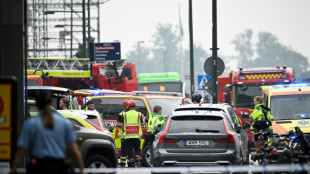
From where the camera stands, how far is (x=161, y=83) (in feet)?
176

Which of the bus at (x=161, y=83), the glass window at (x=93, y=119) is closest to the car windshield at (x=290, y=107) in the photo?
the glass window at (x=93, y=119)

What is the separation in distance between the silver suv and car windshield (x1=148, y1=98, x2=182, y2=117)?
7.94m

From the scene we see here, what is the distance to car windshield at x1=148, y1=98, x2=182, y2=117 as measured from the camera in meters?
26.3

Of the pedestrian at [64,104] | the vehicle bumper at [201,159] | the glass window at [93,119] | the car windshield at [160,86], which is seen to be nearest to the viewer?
the vehicle bumper at [201,159]

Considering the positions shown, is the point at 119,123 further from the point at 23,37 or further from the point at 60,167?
the point at 60,167

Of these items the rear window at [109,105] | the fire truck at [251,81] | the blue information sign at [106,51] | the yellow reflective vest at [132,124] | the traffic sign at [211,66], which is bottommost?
the yellow reflective vest at [132,124]

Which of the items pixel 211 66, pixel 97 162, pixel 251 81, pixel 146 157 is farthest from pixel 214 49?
pixel 97 162

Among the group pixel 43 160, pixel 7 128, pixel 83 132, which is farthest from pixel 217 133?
pixel 43 160

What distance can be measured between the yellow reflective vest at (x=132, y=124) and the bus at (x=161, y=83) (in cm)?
3091

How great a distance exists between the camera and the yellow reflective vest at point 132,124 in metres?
21.8

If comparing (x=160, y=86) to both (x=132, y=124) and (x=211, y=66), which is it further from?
(x=132, y=124)

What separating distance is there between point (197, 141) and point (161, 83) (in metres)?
35.8

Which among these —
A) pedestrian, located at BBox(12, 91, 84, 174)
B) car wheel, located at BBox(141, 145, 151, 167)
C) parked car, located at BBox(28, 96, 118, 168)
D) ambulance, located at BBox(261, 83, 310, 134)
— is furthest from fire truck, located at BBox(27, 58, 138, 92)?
pedestrian, located at BBox(12, 91, 84, 174)

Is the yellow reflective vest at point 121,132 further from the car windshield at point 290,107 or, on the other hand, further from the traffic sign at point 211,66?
the traffic sign at point 211,66
